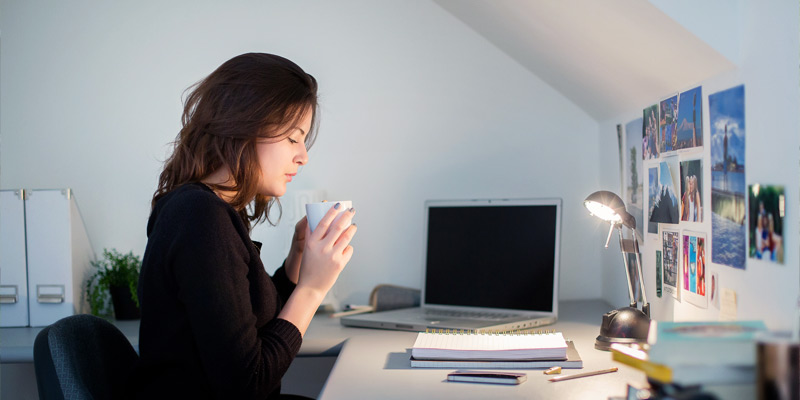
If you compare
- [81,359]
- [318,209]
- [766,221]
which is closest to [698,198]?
[766,221]

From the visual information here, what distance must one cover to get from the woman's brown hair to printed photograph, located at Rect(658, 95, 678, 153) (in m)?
0.70

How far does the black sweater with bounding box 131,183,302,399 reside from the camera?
3.39 feet

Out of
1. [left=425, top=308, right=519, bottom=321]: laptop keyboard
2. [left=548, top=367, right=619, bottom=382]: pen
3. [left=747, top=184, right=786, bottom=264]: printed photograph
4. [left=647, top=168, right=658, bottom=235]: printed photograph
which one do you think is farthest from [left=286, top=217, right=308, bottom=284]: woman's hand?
[left=747, top=184, right=786, bottom=264]: printed photograph

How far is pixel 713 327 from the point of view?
0.77m

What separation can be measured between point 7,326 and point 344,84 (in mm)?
1108

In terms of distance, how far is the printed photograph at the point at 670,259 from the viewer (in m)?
1.32

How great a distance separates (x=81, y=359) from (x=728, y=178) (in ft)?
3.56

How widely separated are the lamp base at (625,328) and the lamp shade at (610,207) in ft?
0.58

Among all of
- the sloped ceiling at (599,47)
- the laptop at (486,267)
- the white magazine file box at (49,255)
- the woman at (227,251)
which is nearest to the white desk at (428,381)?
the woman at (227,251)

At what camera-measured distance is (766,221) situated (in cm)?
97

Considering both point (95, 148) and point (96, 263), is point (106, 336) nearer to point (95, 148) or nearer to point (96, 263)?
point (96, 263)

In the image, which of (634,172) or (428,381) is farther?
(634,172)

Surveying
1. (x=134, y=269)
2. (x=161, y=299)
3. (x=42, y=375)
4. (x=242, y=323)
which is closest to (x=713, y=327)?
(x=242, y=323)

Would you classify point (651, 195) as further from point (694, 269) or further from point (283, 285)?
point (283, 285)
